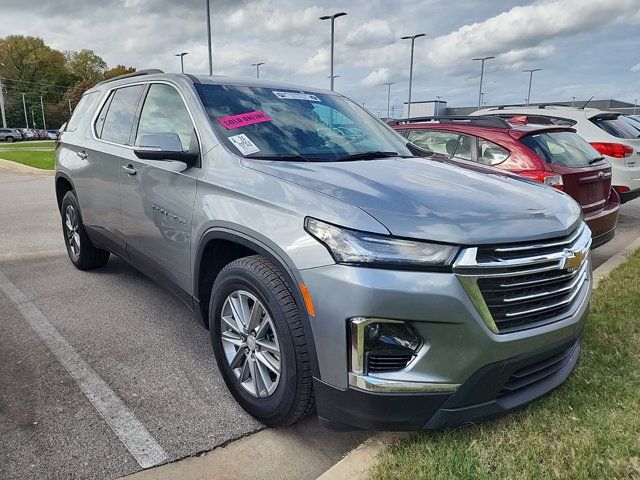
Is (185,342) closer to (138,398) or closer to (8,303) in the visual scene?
(138,398)

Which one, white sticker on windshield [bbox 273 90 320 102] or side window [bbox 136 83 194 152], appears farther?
white sticker on windshield [bbox 273 90 320 102]

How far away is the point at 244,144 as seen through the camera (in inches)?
112

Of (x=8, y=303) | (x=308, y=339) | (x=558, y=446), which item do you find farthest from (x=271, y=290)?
(x=8, y=303)

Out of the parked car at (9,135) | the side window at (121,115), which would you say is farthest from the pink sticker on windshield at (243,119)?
the parked car at (9,135)

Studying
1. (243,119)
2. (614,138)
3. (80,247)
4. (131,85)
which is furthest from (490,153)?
(80,247)

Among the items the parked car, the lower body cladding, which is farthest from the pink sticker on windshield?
the parked car

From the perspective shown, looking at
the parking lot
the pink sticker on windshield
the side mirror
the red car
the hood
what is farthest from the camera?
the red car

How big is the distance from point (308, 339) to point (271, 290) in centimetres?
28

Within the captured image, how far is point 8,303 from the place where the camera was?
13.8ft

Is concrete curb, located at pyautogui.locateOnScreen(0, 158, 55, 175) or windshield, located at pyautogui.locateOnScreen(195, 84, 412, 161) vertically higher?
windshield, located at pyautogui.locateOnScreen(195, 84, 412, 161)

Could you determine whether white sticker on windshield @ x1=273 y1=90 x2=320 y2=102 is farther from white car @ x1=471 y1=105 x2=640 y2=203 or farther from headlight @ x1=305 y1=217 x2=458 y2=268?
white car @ x1=471 y1=105 x2=640 y2=203

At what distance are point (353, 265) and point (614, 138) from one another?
22.7 feet

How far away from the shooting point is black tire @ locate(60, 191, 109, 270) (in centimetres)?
481

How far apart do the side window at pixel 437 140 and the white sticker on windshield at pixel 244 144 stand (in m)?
2.86
